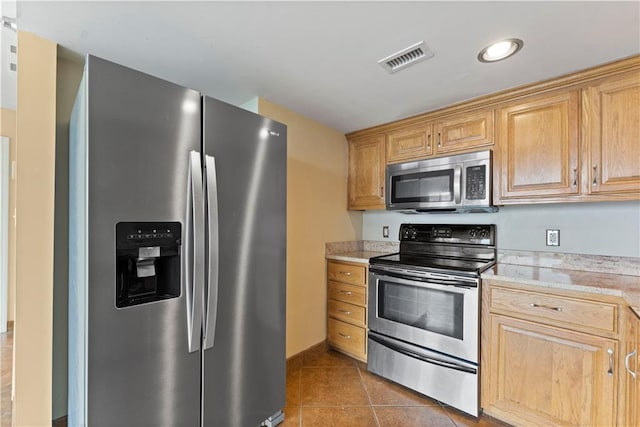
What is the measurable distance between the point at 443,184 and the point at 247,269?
5.52ft

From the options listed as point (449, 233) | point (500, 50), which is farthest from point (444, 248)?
point (500, 50)

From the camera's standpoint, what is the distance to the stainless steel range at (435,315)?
1.84m

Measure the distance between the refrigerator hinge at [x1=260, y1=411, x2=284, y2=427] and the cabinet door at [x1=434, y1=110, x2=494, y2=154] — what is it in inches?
89.2

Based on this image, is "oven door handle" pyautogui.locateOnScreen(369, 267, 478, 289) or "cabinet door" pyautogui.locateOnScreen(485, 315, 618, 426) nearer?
"cabinet door" pyautogui.locateOnScreen(485, 315, 618, 426)

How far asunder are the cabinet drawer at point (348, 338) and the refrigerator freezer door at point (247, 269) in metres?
0.92

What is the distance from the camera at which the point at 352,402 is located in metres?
1.98

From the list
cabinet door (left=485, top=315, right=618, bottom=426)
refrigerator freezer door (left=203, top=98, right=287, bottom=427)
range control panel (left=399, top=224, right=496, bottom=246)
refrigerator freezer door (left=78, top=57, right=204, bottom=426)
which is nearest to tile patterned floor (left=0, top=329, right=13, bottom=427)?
refrigerator freezer door (left=78, top=57, right=204, bottom=426)

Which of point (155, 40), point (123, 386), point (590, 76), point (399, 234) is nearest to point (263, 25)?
point (155, 40)

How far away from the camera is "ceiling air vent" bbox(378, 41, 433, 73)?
1510 millimetres

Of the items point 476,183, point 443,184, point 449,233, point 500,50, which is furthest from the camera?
point 449,233

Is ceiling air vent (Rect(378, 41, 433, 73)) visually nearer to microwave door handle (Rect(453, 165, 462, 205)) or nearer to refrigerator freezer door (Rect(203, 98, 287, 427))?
refrigerator freezer door (Rect(203, 98, 287, 427))

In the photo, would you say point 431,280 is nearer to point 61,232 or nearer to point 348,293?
point 348,293

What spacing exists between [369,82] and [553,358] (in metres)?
2.00

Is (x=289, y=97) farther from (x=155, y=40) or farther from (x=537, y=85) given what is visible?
(x=537, y=85)
